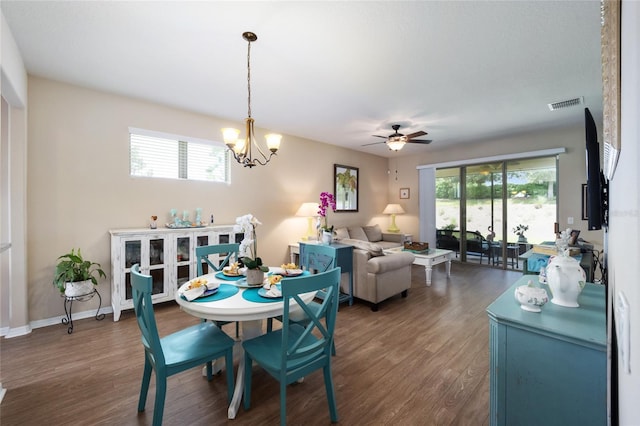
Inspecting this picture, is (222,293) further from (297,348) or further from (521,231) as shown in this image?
(521,231)

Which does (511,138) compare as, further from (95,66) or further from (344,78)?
(95,66)

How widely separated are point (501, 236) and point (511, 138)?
2007 millimetres

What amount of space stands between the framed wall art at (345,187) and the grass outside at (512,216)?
2.11 metres

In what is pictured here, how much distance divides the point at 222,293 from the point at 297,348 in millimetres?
659

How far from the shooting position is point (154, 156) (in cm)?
372

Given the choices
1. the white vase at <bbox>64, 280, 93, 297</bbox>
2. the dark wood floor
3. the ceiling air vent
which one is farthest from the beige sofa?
the white vase at <bbox>64, 280, 93, 297</bbox>

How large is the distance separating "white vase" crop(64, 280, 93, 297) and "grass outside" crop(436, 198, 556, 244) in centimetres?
657

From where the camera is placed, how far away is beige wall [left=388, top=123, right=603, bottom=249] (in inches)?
188

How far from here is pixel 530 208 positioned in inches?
211

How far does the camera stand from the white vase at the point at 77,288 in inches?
111

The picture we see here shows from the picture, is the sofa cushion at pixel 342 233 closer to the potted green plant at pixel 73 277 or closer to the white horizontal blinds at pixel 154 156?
the white horizontal blinds at pixel 154 156

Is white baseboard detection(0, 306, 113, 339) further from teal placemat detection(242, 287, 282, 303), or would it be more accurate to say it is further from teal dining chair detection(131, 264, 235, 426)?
teal placemat detection(242, 287, 282, 303)

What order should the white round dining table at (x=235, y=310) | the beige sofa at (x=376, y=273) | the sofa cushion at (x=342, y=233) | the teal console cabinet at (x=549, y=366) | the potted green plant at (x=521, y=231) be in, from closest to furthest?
the teal console cabinet at (x=549, y=366) < the white round dining table at (x=235, y=310) < the beige sofa at (x=376, y=273) < the potted green plant at (x=521, y=231) < the sofa cushion at (x=342, y=233)

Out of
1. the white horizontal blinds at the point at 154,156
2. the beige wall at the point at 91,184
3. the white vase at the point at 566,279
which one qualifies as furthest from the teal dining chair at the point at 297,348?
the white horizontal blinds at the point at 154,156
